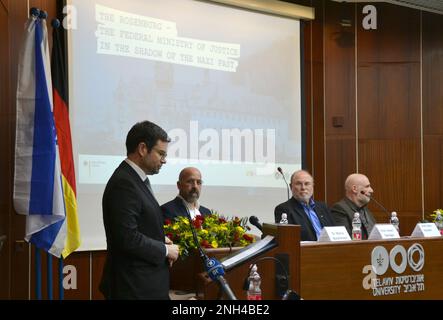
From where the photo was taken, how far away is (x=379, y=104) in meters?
6.95

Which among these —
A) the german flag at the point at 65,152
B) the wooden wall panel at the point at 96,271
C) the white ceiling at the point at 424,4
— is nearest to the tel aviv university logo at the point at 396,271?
the german flag at the point at 65,152

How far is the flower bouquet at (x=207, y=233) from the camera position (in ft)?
9.86

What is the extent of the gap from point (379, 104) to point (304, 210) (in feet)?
9.50

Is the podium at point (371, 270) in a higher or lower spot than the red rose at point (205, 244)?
lower

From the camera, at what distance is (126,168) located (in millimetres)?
2682

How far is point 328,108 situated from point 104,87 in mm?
2734

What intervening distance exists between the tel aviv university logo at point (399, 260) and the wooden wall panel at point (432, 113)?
3306mm

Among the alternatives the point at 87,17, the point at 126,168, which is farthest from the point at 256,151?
the point at 126,168

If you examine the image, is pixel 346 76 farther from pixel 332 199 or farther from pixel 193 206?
pixel 193 206

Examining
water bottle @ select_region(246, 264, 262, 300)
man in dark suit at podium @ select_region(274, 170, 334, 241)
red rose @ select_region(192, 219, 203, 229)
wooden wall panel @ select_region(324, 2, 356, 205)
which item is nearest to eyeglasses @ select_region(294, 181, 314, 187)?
man in dark suit at podium @ select_region(274, 170, 334, 241)

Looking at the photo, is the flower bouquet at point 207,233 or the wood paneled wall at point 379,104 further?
the wood paneled wall at point 379,104

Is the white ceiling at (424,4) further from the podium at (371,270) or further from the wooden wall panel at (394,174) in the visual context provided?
the podium at (371,270)

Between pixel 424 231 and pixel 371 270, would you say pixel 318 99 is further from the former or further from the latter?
pixel 371 270

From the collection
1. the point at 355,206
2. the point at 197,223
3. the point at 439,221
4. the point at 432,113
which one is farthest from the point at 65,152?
the point at 432,113
